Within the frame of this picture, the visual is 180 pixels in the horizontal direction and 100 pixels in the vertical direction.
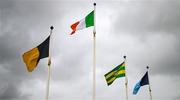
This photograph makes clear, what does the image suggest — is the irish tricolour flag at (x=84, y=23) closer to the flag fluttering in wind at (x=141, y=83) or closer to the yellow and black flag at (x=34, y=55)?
the yellow and black flag at (x=34, y=55)

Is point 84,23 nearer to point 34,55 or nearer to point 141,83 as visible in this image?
point 34,55

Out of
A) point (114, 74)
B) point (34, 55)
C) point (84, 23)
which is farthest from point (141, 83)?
point (34, 55)

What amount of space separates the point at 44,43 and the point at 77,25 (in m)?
4.14

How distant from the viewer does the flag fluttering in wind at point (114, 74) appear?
35097 millimetres

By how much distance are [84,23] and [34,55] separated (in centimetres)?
657

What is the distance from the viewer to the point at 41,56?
1131 inches

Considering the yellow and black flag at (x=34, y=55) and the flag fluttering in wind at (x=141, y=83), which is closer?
the yellow and black flag at (x=34, y=55)

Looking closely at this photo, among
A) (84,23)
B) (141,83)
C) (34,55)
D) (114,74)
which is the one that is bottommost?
(141,83)

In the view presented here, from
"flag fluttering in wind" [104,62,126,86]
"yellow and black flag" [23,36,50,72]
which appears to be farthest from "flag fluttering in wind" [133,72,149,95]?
"yellow and black flag" [23,36,50,72]

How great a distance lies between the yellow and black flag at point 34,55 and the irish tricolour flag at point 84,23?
141 inches

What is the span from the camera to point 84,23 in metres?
31.4

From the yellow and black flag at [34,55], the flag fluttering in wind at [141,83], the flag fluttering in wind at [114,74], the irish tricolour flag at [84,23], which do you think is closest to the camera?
the yellow and black flag at [34,55]

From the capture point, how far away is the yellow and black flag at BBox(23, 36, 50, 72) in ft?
90.9

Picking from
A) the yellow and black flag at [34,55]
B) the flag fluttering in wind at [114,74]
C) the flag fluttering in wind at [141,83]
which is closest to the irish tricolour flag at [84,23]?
the yellow and black flag at [34,55]
